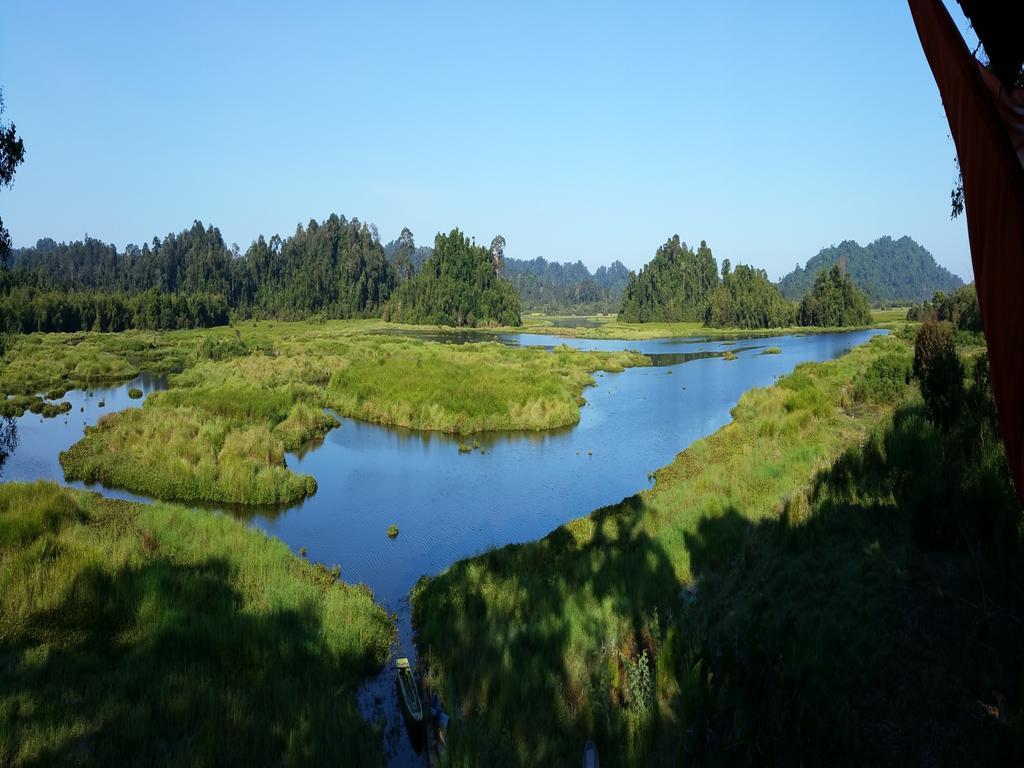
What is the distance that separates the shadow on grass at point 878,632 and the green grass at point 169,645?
4.13m

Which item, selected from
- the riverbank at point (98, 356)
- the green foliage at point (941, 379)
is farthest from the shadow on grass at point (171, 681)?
the riverbank at point (98, 356)

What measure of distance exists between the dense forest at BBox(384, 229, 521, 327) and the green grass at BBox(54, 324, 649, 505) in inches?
2574

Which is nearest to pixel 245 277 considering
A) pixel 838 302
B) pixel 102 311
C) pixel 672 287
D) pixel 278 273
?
pixel 278 273

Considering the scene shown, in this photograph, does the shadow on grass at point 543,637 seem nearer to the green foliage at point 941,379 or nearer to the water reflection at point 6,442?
the green foliage at point 941,379

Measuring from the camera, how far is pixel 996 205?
90.3 inches

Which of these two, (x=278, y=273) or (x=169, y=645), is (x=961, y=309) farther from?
(x=278, y=273)

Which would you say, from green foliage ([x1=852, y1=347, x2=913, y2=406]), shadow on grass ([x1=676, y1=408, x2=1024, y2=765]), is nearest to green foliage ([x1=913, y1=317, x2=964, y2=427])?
shadow on grass ([x1=676, y1=408, x2=1024, y2=765])

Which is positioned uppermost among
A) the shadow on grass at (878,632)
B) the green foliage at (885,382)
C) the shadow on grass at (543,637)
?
the green foliage at (885,382)

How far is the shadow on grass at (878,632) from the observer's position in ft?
17.4

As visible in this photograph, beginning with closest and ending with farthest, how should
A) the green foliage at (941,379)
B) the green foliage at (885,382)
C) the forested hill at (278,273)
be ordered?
the green foliage at (941,379) → the green foliage at (885,382) → the forested hill at (278,273)

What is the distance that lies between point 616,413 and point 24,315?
90.4 metres

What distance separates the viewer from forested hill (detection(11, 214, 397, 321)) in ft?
456

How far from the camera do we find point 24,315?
88188 millimetres

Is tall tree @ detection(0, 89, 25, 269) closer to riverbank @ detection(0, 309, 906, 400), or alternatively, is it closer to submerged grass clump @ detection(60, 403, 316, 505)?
submerged grass clump @ detection(60, 403, 316, 505)
